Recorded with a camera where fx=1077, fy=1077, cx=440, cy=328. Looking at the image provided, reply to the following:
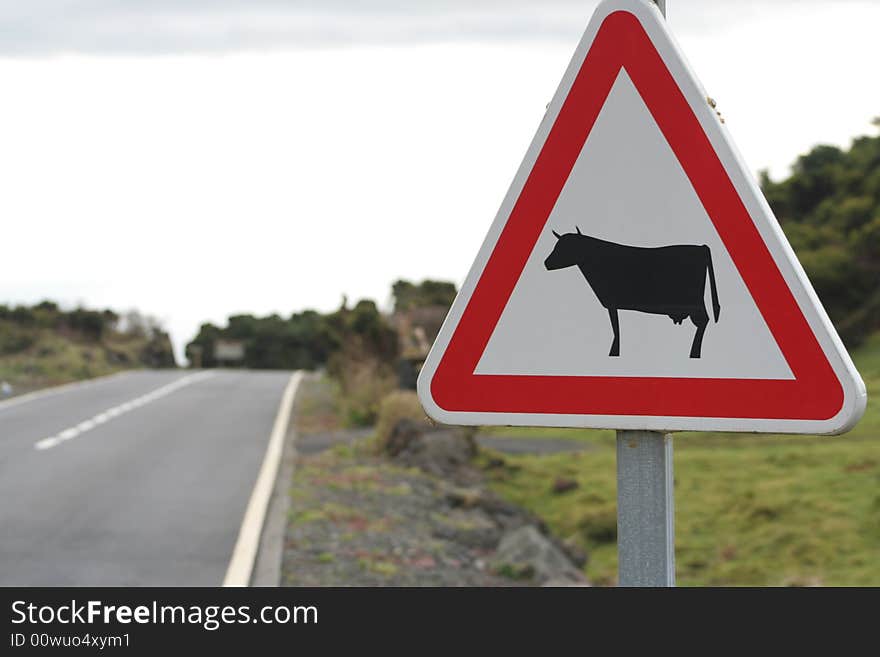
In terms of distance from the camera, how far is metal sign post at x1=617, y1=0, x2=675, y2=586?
202 centimetres

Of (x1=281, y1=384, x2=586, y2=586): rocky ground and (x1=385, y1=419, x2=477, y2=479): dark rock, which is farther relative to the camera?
(x1=385, y1=419, x2=477, y2=479): dark rock

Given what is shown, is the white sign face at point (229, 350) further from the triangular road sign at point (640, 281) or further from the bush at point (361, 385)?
the triangular road sign at point (640, 281)

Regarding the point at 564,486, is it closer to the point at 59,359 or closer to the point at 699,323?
the point at 699,323

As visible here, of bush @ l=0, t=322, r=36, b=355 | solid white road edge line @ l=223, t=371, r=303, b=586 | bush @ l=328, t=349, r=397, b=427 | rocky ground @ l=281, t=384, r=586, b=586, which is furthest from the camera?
bush @ l=0, t=322, r=36, b=355

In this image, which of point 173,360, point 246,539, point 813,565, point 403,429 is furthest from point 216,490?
point 173,360

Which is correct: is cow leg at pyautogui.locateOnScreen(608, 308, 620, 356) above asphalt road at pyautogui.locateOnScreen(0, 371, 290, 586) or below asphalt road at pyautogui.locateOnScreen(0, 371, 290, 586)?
below

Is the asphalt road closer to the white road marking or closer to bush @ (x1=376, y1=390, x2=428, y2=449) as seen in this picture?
the white road marking

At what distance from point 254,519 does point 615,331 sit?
7.73 metres

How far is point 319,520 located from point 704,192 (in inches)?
301

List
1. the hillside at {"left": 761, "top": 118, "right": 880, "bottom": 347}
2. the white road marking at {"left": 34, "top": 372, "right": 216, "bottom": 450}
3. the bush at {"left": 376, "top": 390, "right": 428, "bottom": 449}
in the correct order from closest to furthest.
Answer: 1. the bush at {"left": 376, "top": 390, "right": 428, "bottom": 449}
2. the white road marking at {"left": 34, "top": 372, "right": 216, "bottom": 450}
3. the hillside at {"left": 761, "top": 118, "right": 880, "bottom": 347}

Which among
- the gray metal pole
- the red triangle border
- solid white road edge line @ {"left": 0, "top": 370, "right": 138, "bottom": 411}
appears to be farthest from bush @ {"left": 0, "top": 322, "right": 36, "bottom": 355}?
the gray metal pole

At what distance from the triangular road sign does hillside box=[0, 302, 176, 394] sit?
27.7m

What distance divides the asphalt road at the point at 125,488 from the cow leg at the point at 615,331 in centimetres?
567
